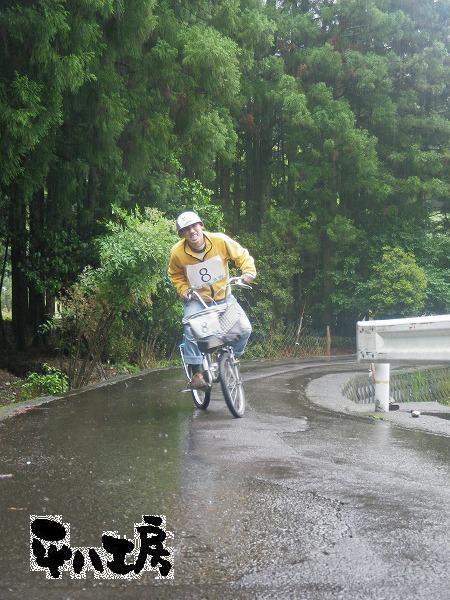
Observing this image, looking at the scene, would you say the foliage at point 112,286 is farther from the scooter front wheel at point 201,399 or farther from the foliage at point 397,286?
the foliage at point 397,286

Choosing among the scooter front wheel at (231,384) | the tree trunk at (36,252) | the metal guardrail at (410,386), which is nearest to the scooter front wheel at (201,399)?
the scooter front wheel at (231,384)

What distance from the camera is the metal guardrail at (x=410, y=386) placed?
565 inches

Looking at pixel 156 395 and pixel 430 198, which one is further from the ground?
pixel 430 198

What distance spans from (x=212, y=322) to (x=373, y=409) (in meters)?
2.37

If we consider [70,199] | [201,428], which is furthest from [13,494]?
[70,199]

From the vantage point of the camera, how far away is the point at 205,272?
839cm

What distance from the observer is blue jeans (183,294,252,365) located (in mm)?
8367

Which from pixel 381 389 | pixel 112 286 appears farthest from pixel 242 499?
pixel 112 286

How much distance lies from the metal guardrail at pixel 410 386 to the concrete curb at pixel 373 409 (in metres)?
1.12

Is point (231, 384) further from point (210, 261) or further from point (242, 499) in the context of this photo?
point (242, 499)

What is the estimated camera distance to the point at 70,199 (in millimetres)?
16922

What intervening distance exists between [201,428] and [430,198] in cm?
2740

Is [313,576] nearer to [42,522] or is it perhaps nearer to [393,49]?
[42,522]

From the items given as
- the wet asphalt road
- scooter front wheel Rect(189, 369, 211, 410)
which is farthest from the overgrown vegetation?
the wet asphalt road
